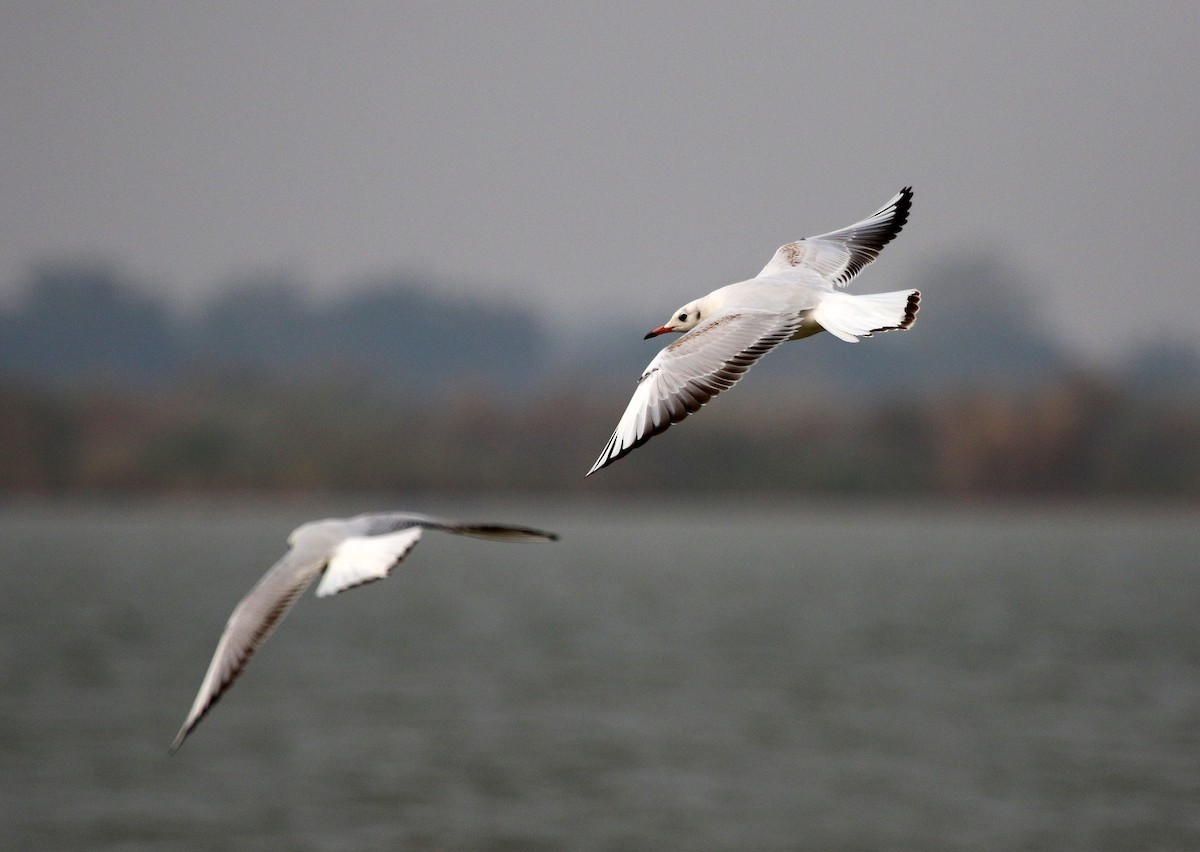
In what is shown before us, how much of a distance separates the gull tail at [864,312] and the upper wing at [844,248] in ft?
2.32

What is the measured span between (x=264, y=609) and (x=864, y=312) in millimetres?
2397

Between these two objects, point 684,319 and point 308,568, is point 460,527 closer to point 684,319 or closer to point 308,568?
point 308,568

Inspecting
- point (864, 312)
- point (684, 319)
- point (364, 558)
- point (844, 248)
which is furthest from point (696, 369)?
point (844, 248)

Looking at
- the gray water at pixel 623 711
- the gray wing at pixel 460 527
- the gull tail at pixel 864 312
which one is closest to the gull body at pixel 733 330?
the gull tail at pixel 864 312

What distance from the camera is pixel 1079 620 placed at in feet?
124

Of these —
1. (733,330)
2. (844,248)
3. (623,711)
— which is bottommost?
(623,711)

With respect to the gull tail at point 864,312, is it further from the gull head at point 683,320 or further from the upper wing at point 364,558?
the upper wing at point 364,558

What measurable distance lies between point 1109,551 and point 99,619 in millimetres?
35720

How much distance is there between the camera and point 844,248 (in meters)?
7.02

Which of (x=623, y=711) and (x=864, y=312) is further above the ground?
(x=864, y=312)

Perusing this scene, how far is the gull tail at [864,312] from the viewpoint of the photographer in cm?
550

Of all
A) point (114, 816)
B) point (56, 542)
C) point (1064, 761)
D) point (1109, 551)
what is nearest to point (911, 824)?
point (1064, 761)

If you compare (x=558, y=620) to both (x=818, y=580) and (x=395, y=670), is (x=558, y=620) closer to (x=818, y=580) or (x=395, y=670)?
(x=395, y=670)

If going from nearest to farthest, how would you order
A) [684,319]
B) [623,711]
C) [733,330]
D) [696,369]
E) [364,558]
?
1. [364,558]
2. [696,369]
3. [733,330]
4. [684,319]
5. [623,711]
